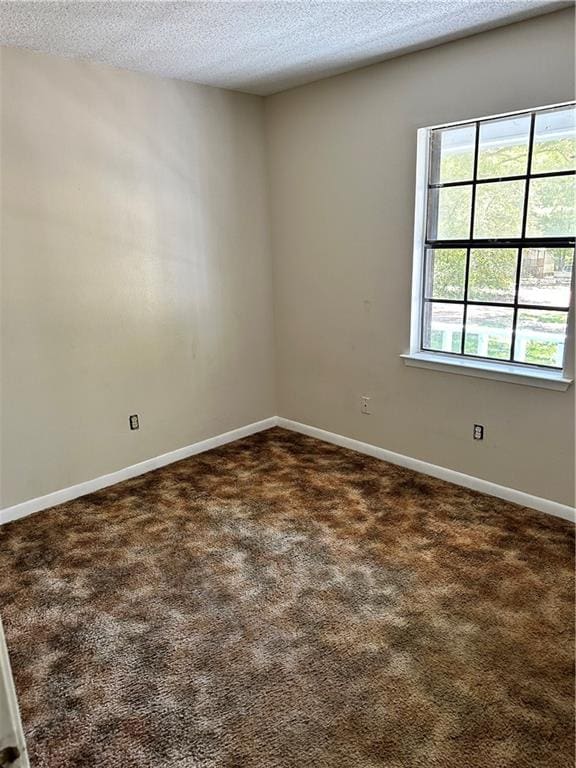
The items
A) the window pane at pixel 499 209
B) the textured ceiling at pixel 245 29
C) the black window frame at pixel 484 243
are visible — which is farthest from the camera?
the window pane at pixel 499 209

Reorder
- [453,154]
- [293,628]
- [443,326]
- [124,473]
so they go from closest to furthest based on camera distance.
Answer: [293,628] < [453,154] < [443,326] < [124,473]

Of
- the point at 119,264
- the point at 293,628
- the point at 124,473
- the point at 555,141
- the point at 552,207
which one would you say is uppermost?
the point at 555,141

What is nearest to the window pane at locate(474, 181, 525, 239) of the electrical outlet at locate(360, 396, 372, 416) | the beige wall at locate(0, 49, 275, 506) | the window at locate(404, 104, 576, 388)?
the window at locate(404, 104, 576, 388)

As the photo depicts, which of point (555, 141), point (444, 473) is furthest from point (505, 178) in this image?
point (444, 473)

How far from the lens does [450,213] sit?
3.22m

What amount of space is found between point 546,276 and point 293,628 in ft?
7.35

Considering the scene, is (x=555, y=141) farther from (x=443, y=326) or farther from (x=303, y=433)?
(x=303, y=433)

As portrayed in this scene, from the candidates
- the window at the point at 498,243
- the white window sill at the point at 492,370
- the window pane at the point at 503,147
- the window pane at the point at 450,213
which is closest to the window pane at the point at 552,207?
the window at the point at 498,243

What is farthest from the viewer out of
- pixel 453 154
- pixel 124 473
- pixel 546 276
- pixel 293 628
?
pixel 124 473

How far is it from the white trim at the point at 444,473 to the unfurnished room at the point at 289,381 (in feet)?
0.07

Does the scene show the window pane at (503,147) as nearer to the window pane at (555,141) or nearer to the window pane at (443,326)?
the window pane at (555,141)

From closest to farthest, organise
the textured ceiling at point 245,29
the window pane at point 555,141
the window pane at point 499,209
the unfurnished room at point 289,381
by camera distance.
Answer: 1. the unfurnished room at point 289,381
2. the textured ceiling at point 245,29
3. the window pane at point 555,141
4. the window pane at point 499,209

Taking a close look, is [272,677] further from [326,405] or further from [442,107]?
[442,107]

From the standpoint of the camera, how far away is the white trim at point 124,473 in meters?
3.15
